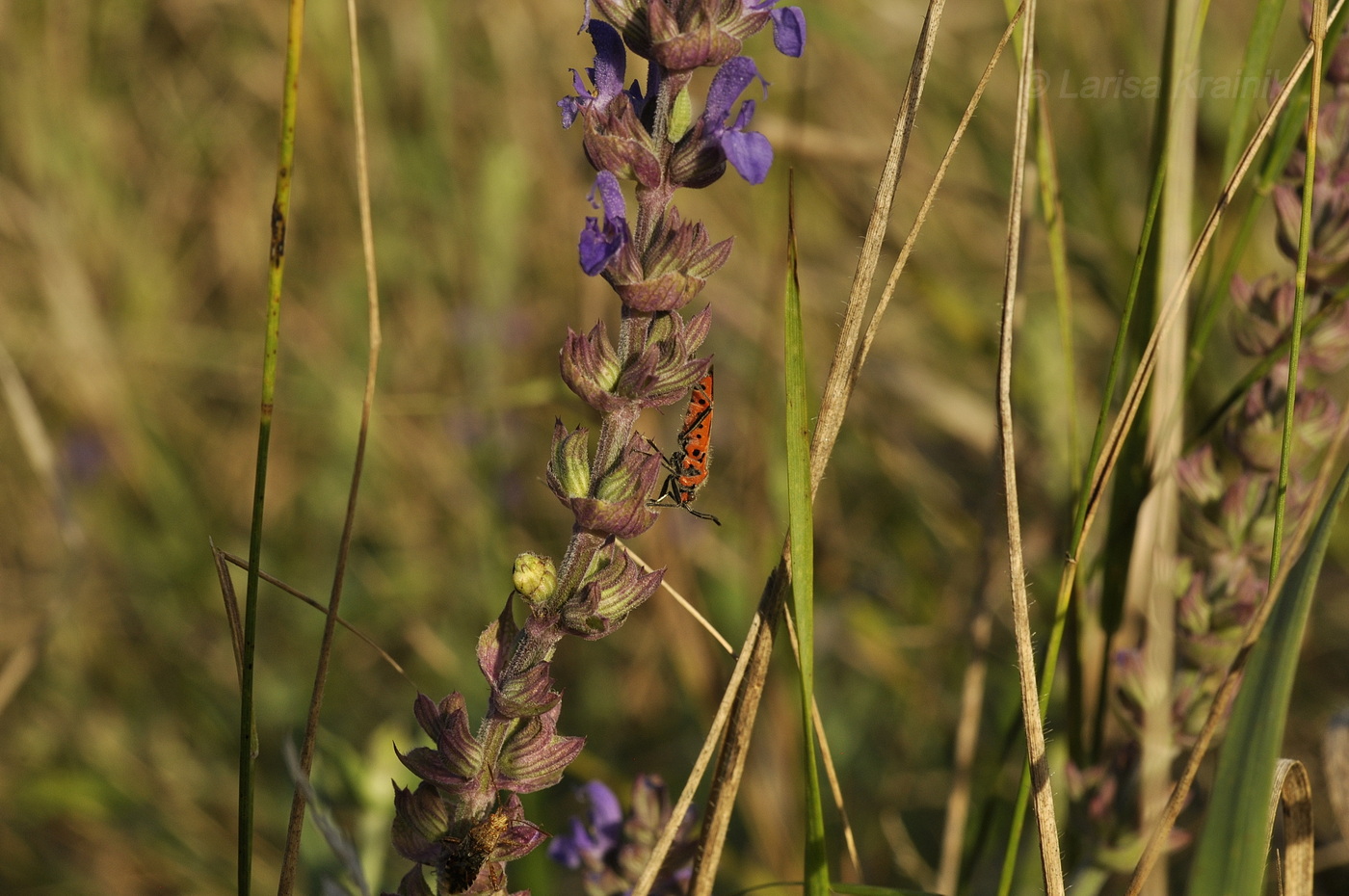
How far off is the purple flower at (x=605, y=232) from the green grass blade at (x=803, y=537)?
8.8 inches

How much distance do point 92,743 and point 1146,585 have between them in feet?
10.4

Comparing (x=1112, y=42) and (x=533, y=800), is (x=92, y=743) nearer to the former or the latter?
(x=533, y=800)

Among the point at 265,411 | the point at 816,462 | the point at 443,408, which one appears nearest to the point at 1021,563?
the point at 816,462

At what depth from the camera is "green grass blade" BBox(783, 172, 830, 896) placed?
4.36ft

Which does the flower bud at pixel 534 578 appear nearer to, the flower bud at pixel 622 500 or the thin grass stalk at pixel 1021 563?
the flower bud at pixel 622 500

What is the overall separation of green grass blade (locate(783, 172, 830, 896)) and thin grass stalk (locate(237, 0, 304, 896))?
664 mm

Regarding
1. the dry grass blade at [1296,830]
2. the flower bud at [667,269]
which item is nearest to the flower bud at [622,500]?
the flower bud at [667,269]

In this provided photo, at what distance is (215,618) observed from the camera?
13.8 feet

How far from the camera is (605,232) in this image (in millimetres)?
1213

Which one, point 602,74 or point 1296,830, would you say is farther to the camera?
point 1296,830

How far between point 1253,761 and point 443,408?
2.68 meters

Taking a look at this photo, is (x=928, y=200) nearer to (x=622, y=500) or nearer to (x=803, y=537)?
(x=803, y=537)

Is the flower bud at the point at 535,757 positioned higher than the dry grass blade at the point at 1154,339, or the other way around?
the dry grass blade at the point at 1154,339

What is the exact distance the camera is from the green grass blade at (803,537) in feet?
4.36
